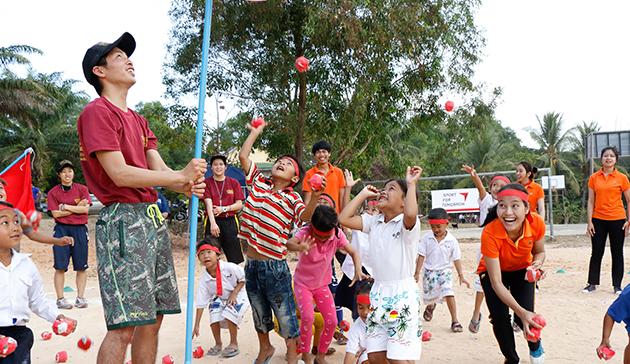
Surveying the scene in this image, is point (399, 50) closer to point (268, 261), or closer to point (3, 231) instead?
point (268, 261)

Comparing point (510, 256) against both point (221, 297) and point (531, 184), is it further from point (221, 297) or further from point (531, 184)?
point (531, 184)

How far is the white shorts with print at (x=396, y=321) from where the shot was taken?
331cm

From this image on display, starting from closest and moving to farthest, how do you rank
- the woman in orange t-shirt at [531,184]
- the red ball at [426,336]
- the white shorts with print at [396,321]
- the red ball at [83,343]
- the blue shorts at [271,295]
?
the red ball at [83,343], the white shorts with print at [396,321], the blue shorts at [271,295], the red ball at [426,336], the woman in orange t-shirt at [531,184]

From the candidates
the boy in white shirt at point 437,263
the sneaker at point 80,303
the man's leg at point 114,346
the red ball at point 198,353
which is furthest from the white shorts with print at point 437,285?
the sneaker at point 80,303

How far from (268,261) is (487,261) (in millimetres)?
1816

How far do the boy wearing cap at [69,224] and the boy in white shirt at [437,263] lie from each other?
4.76 m

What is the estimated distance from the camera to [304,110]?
11625 millimetres

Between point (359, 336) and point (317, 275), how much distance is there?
70cm

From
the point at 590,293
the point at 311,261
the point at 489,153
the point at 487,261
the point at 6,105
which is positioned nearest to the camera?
the point at 487,261

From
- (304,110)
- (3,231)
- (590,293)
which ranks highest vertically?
(304,110)

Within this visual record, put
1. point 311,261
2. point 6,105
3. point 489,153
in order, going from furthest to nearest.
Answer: point 489,153, point 6,105, point 311,261

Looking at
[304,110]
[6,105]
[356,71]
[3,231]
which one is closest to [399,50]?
[356,71]

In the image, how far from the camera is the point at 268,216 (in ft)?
13.8

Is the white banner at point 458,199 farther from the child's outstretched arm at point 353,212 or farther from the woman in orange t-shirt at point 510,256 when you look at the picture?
the child's outstretched arm at point 353,212
